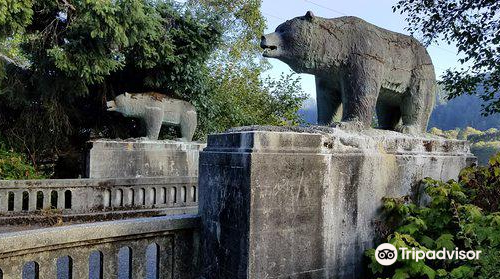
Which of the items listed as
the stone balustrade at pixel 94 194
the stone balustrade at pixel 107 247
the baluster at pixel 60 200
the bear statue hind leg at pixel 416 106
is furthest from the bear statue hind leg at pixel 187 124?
the stone balustrade at pixel 107 247

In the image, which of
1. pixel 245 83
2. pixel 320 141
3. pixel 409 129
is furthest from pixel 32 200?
pixel 245 83

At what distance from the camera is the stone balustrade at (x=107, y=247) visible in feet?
7.48

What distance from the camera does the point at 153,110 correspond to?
8211 mm

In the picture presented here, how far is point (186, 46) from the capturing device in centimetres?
988

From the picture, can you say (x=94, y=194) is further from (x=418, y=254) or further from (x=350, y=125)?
(x=418, y=254)

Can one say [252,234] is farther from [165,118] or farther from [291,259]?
[165,118]

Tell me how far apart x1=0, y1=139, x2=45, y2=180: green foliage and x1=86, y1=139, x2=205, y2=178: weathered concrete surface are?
2217 millimetres

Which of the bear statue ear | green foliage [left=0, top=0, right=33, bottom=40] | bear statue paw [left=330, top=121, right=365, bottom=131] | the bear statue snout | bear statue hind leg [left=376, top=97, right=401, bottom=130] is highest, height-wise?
green foliage [left=0, top=0, right=33, bottom=40]

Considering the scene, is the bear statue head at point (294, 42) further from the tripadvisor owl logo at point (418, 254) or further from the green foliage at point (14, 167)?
the green foliage at point (14, 167)

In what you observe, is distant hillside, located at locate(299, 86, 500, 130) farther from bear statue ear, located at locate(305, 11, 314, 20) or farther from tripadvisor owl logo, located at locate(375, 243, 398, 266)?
tripadvisor owl logo, located at locate(375, 243, 398, 266)

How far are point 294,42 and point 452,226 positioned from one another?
2.21m

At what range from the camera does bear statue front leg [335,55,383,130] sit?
376 cm

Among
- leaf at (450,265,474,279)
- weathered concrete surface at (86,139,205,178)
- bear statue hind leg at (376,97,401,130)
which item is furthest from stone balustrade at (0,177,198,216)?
leaf at (450,265,474,279)

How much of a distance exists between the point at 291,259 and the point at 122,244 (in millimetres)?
1232
